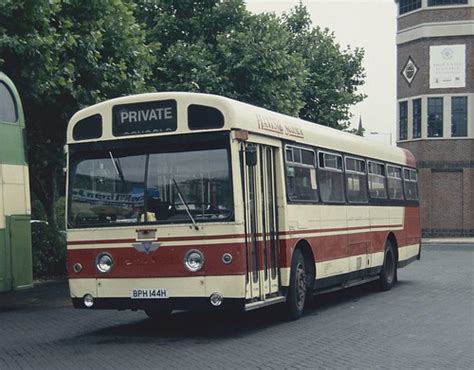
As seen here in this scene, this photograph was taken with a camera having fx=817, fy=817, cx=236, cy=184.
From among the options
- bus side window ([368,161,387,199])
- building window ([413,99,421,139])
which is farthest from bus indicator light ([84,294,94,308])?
building window ([413,99,421,139])

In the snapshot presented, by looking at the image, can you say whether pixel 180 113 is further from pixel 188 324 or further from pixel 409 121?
pixel 409 121

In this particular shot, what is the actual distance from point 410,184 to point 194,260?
1066cm

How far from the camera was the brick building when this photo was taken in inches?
1761

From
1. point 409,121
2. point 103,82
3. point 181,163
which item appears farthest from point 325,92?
point 181,163

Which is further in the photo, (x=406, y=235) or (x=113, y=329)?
(x=406, y=235)

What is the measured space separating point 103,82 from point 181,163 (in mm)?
7529

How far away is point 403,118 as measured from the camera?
4716cm

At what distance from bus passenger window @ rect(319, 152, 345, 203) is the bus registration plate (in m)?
4.07

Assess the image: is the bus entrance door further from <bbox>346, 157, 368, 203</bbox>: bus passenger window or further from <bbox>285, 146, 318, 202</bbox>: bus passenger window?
<bbox>346, 157, 368, 203</bbox>: bus passenger window

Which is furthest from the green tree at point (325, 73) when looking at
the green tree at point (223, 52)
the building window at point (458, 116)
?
the building window at point (458, 116)

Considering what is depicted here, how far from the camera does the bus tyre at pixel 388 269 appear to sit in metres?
17.1

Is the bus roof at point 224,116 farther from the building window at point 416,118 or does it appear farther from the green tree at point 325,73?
the building window at point 416,118

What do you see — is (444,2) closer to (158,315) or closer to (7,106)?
(7,106)

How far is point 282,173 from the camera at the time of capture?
11.7 meters
